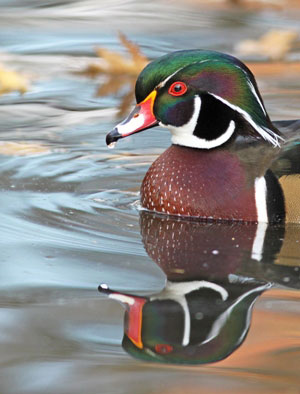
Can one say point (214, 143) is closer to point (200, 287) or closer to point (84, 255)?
point (84, 255)

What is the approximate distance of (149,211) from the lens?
471cm

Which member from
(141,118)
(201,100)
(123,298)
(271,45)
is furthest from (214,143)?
(271,45)

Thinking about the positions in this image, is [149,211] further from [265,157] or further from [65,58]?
[65,58]

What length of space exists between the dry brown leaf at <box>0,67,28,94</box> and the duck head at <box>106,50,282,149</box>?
A: 2455 mm

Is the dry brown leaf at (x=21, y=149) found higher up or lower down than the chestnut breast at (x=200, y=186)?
lower down

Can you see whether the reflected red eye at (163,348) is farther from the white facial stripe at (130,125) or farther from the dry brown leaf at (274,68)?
the dry brown leaf at (274,68)

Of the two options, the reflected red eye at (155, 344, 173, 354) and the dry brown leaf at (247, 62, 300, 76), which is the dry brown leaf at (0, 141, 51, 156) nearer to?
the dry brown leaf at (247, 62, 300, 76)

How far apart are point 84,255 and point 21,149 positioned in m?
1.68

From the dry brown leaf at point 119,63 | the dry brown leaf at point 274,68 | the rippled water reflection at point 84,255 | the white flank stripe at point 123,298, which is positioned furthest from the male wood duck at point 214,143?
the dry brown leaf at point 119,63

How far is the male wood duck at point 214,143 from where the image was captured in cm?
443

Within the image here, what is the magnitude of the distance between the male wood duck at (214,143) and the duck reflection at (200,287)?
0.09 meters

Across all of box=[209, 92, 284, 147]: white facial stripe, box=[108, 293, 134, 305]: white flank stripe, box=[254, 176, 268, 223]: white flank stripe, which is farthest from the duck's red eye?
box=[108, 293, 134, 305]: white flank stripe

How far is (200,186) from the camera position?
456cm

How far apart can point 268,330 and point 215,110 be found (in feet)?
5.31
